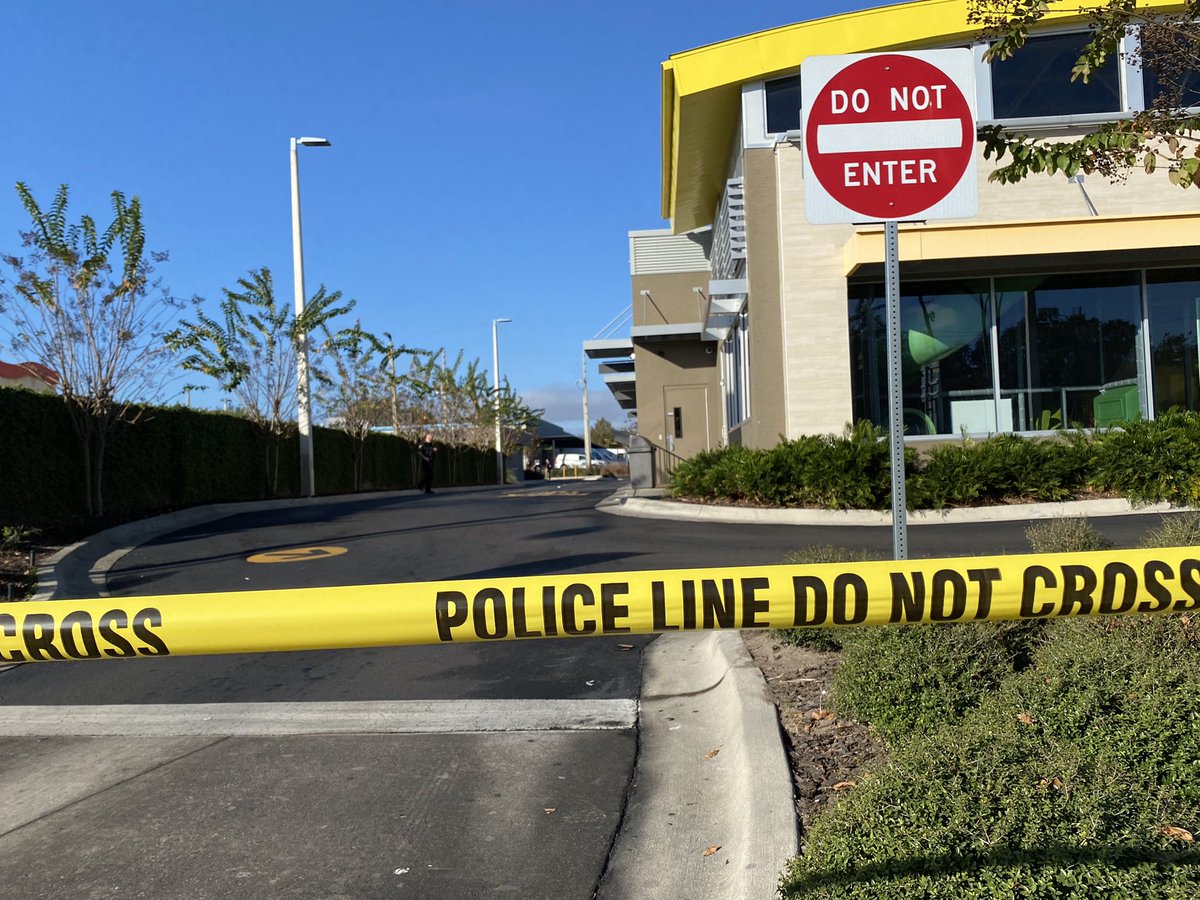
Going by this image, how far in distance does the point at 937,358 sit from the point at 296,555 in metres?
11.0

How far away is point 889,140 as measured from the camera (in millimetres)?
3707

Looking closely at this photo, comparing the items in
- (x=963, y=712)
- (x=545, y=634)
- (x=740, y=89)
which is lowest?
(x=963, y=712)

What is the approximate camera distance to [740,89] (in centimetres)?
1791

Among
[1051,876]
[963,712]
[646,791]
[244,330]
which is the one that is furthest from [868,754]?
[244,330]

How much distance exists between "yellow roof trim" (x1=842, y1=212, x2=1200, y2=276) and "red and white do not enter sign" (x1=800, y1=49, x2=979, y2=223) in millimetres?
11903

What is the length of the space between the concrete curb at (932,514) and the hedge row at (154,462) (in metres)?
9.53

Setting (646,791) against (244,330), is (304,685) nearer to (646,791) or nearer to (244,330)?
(646,791)

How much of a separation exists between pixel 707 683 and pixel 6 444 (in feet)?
39.7

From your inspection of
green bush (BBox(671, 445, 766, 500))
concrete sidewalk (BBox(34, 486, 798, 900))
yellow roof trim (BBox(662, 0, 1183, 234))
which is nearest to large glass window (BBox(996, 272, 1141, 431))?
yellow roof trim (BBox(662, 0, 1183, 234))

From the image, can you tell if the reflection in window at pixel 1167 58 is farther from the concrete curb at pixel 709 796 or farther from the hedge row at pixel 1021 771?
the concrete curb at pixel 709 796

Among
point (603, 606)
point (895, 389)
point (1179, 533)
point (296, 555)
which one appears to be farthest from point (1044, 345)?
point (603, 606)

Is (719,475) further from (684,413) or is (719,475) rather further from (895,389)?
(684,413)

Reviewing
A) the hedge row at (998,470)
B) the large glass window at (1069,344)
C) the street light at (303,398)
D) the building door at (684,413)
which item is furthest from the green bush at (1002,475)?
the street light at (303,398)

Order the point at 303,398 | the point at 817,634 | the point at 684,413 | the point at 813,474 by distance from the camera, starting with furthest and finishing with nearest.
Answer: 1. the point at 684,413
2. the point at 303,398
3. the point at 813,474
4. the point at 817,634
